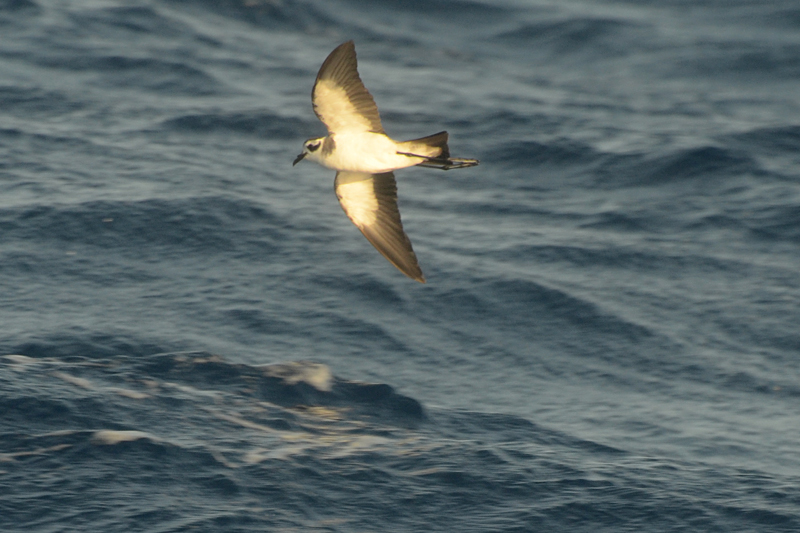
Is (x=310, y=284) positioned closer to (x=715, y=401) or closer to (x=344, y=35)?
(x=715, y=401)

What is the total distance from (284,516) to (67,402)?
2912mm

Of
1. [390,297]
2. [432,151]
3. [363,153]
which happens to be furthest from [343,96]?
[390,297]

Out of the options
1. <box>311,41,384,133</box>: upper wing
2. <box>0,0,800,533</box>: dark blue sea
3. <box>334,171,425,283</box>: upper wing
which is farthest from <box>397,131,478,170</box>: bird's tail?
<box>0,0,800,533</box>: dark blue sea

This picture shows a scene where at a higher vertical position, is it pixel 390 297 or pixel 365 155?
pixel 365 155

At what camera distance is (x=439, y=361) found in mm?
14086

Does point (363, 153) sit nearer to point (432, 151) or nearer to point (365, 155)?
point (365, 155)

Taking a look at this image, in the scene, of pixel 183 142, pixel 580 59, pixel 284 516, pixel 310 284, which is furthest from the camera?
pixel 580 59

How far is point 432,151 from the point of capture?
1020 cm

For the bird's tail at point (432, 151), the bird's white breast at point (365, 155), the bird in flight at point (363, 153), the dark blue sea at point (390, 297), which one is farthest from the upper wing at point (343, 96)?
the dark blue sea at point (390, 297)

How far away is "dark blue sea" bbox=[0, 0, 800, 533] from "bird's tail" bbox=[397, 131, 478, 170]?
3.41 m

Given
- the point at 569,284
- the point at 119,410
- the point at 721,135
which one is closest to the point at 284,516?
the point at 119,410

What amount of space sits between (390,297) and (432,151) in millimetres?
5308

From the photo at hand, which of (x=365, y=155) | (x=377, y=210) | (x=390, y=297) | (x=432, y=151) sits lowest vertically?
(x=390, y=297)

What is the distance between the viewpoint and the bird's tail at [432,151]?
10.1 meters
